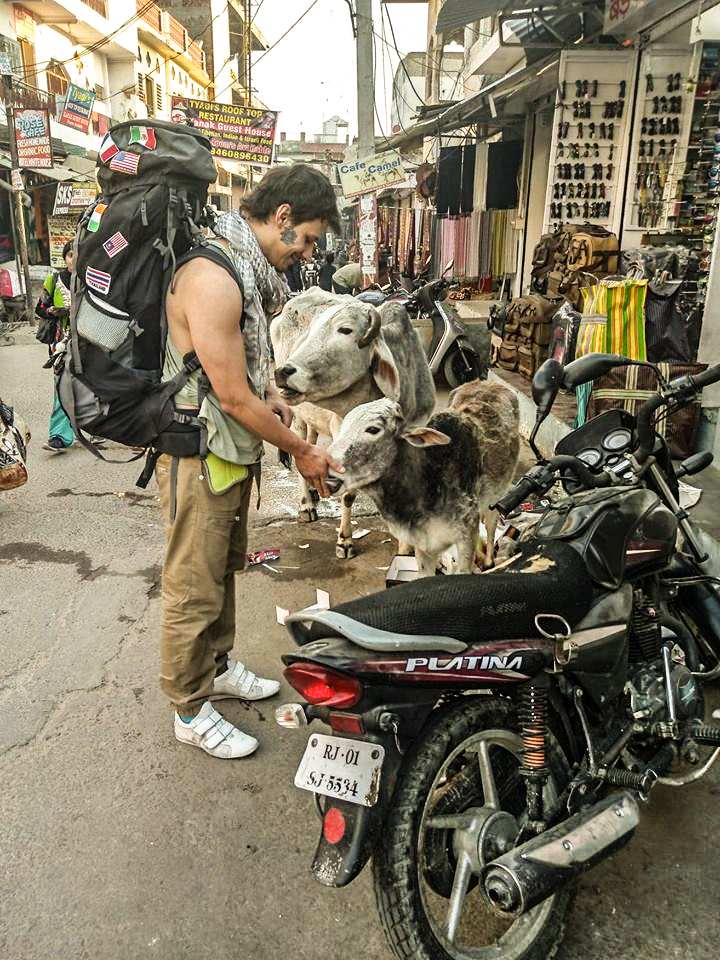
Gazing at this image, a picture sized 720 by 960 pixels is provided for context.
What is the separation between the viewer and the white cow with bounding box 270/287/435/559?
394 centimetres

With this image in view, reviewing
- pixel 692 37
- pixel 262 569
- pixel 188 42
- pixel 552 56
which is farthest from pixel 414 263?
pixel 188 42

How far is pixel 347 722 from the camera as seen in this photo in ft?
5.78

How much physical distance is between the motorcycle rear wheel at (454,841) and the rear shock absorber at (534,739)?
0.17 feet

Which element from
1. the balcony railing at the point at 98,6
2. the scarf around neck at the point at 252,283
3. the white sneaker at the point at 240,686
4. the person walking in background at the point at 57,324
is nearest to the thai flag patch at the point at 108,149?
the scarf around neck at the point at 252,283

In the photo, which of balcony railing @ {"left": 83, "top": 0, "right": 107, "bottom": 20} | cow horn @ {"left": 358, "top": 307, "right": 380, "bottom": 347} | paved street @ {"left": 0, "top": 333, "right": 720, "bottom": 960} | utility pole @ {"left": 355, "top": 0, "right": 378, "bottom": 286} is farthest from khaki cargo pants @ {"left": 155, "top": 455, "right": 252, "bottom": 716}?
balcony railing @ {"left": 83, "top": 0, "right": 107, "bottom": 20}

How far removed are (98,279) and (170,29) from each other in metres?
39.7

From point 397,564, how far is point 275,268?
200cm

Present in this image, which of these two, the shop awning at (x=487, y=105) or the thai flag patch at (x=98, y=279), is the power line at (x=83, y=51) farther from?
the thai flag patch at (x=98, y=279)

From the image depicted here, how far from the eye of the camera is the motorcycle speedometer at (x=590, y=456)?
2.62 m

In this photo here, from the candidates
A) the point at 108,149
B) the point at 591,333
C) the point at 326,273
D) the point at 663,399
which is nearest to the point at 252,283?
the point at 108,149

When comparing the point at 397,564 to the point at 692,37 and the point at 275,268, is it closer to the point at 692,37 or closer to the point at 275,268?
the point at 275,268

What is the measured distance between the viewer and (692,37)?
6793 millimetres

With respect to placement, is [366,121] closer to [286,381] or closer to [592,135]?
[592,135]

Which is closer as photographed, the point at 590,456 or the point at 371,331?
the point at 590,456
